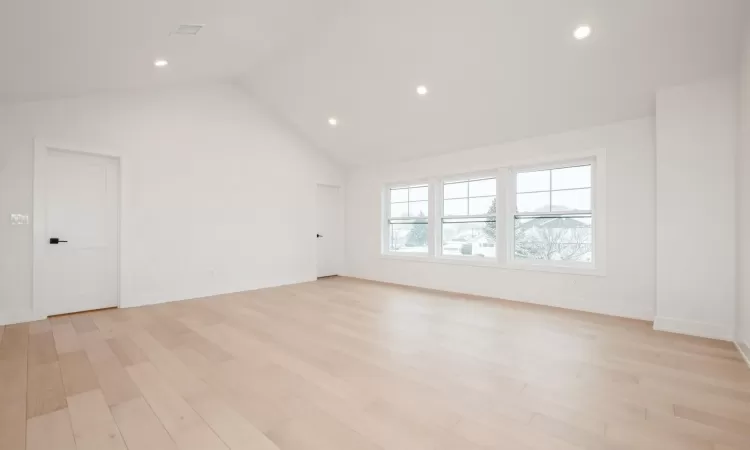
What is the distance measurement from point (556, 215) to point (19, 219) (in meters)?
6.65

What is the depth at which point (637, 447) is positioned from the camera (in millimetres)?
1604

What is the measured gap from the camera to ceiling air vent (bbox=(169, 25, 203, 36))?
320 centimetres

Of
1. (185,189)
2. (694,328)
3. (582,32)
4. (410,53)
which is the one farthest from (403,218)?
(694,328)

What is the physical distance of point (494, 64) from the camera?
12.7ft

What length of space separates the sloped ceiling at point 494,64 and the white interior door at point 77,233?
267 cm

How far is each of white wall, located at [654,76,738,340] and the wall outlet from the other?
708 centimetres

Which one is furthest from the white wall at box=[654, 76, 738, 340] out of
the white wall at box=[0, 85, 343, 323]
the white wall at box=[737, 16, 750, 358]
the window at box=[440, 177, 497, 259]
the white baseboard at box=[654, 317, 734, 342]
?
the white wall at box=[0, 85, 343, 323]

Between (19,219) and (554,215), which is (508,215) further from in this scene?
(19,219)

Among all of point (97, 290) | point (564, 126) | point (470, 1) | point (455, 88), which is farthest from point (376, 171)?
point (97, 290)

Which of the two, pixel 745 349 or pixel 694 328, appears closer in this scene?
pixel 745 349

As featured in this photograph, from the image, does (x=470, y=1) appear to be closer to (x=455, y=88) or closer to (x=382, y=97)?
(x=455, y=88)

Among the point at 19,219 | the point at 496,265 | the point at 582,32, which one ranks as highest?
the point at 582,32

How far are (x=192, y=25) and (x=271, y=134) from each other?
9.88 ft

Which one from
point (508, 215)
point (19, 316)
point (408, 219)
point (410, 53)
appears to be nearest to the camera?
point (19, 316)
